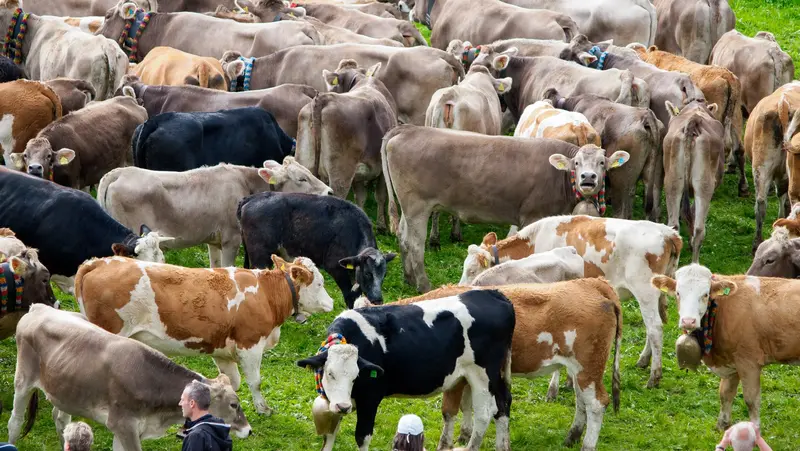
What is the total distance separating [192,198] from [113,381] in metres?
5.08

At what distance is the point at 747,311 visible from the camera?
12.6 m

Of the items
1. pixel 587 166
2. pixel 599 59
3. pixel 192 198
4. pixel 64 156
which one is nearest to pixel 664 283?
pixel 587 166

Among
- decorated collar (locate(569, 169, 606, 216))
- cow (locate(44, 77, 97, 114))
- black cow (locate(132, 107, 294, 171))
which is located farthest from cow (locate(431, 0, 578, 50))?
cow (locate(44, 77, 97, 114))

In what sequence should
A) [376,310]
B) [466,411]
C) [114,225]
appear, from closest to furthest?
1. [376,310]
2. [466,411]
3. [114,225]

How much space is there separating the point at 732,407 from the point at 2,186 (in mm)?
8720

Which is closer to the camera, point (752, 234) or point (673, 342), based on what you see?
point (673, 342)

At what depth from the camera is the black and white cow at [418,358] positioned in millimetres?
10867

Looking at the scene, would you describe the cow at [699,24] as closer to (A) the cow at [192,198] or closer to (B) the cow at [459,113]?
(B) the cow at [459,113]

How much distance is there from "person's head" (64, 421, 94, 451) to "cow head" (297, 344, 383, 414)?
2085 mm

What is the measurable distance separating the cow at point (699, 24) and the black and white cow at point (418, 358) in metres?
14.6

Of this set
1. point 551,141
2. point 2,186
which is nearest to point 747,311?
point 551,141

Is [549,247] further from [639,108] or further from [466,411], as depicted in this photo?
[639,108]

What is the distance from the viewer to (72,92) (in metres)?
19.2

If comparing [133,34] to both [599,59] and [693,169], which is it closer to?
[599,59]
